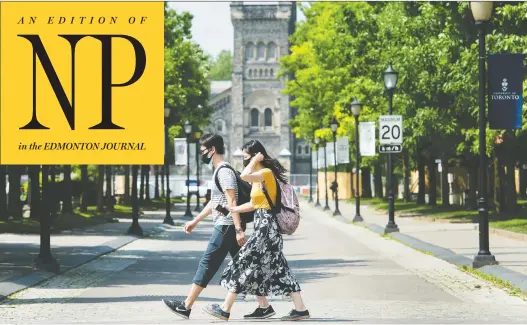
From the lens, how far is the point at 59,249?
90.9ft

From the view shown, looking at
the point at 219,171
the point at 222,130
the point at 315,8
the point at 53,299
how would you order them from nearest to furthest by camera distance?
the point at 219,171
the point at 53,299
the point at 315,8
the point at 222,130

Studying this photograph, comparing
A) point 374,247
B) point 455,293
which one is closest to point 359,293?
point 455,293

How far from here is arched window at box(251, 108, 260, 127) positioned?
150000 mm

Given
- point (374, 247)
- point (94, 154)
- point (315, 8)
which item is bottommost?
point (374, 247)

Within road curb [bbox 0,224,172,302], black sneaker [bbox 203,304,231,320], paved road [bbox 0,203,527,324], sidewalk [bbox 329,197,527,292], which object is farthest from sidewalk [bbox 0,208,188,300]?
sidewalk [bbox 329,197,527,292]

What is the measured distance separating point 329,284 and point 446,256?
6282mm

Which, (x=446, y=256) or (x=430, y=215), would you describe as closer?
(x=446, y=256)

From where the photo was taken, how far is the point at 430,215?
1825 inches

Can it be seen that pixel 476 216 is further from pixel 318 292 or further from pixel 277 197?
pixel 277 197

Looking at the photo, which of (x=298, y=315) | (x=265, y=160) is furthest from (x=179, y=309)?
(x=265, y=160)

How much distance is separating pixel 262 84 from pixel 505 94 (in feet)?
419

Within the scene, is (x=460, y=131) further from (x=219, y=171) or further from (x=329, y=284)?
(x=219, y=171)

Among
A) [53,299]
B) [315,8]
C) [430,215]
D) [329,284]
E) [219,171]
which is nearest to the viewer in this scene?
[219,171]

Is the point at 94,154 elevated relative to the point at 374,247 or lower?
elevated
